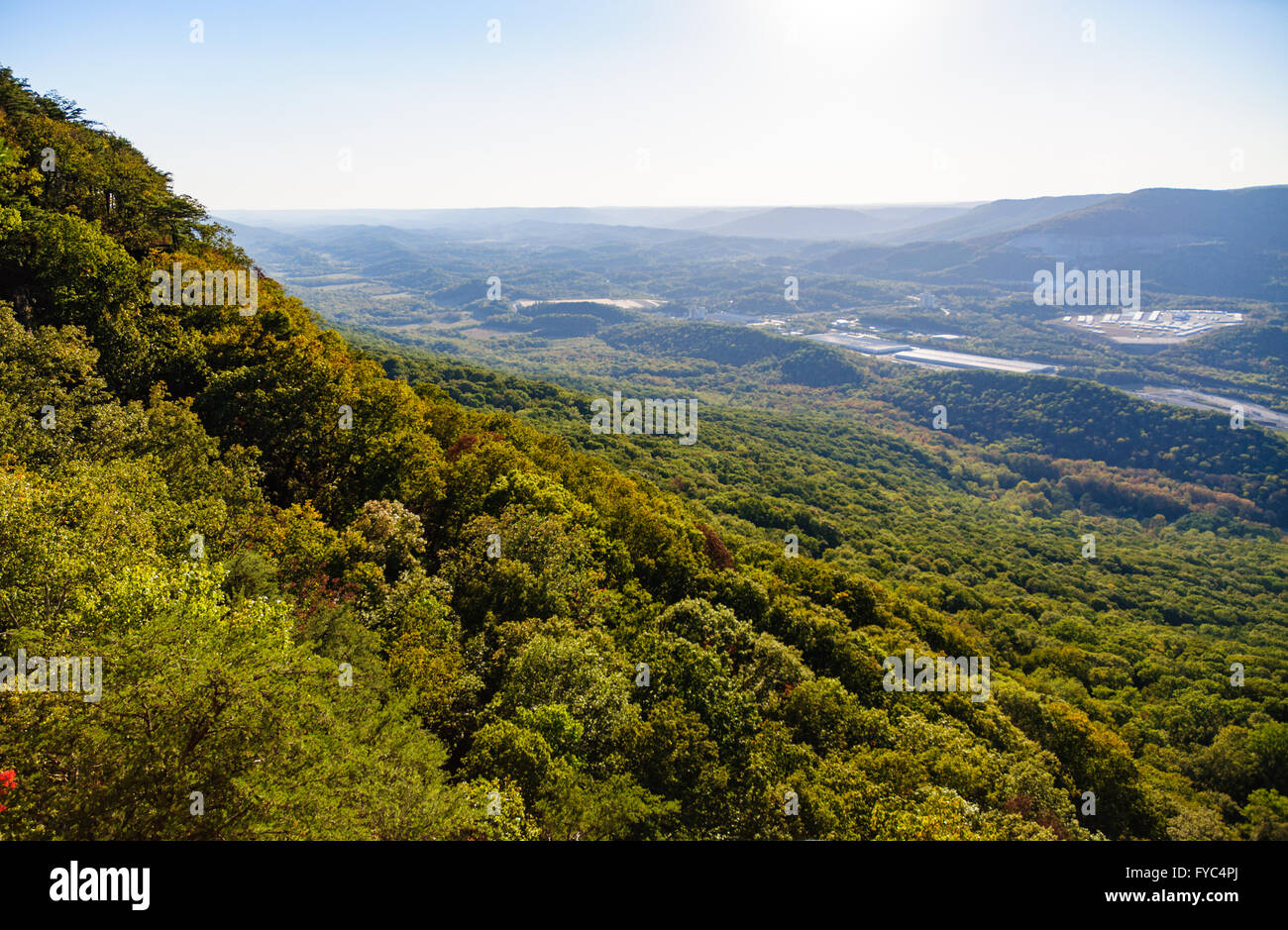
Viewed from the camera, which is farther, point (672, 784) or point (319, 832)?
point (672, 784)

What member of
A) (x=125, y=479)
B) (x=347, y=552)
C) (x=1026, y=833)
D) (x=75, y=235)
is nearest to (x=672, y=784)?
(x=1026, y=833)

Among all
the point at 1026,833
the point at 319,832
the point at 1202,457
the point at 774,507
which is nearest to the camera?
the point at 319,832

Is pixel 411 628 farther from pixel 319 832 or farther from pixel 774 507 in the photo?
pixel 774 507

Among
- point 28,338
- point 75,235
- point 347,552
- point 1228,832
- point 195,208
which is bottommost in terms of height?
point 1228,832

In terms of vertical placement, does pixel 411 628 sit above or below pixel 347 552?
below
